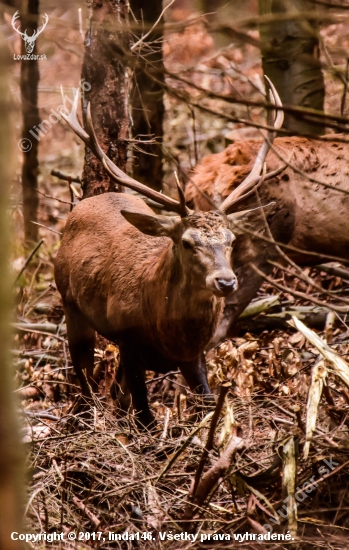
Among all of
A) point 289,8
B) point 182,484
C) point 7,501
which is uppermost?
point 289,8

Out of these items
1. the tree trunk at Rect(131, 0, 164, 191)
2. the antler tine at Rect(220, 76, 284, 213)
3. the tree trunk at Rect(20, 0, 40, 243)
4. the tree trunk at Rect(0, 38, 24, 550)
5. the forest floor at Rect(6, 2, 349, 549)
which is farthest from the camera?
the tree trunk at Rect(20, 0, 40, 243)

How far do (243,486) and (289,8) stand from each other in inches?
238

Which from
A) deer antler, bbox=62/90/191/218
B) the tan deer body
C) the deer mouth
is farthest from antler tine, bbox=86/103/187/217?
the deer mouth

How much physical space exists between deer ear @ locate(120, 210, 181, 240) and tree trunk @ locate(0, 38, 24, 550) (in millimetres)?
3645

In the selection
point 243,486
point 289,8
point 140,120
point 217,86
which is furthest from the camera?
point 217,86

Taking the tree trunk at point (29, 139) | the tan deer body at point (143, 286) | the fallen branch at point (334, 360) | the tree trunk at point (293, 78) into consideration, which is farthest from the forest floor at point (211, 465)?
the tree trunk at point (29, 139)

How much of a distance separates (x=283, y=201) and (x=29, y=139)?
420 centimetres

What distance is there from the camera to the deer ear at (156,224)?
555 centimetres

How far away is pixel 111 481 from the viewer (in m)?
4.49

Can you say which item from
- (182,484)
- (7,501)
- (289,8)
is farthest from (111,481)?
(289,8)

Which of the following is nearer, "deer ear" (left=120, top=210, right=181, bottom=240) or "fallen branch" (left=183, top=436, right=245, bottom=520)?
"fallen branch" (left=183, top=436, right=245, bottom=520)

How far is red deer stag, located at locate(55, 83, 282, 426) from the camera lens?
17.4 ft

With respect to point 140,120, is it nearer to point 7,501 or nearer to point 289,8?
point 289,8

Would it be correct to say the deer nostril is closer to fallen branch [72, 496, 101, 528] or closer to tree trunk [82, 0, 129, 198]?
fallen branch [72, 496, 101, 528]
